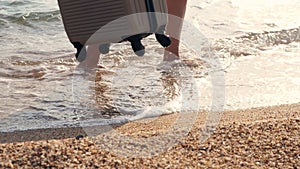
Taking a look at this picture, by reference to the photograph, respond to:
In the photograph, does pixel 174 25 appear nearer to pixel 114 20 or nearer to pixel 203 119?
pixel 203 119

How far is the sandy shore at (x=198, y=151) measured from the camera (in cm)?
204

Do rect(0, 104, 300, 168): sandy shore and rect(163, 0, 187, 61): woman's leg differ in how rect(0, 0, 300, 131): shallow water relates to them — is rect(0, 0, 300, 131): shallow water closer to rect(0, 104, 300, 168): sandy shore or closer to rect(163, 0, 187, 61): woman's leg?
rect(163, 0, 187, 61): woman's leg

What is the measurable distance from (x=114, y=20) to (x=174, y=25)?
113 cm

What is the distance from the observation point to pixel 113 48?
13.6ft

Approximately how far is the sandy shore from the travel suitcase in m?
0.41

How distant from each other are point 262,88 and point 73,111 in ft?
3.30

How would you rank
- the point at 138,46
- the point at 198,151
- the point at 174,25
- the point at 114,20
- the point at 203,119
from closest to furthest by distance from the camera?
1. the point at 198,151
2. the point at 114,20
3. the point at 138,46
4. the point at 203,119
5. the point at 174,25

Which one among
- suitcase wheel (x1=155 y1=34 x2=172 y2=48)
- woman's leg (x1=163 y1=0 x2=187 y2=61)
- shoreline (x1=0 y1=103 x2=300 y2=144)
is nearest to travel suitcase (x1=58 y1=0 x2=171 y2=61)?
suitcase wheel (x1=155 y1=34 x2=172 y2=48)

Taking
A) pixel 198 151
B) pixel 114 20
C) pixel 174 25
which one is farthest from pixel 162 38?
pixel 174 25

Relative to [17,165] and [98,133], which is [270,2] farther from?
[17,165]

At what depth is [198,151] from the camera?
84.8 inches

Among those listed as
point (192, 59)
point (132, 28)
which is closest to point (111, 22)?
point (132, 28)

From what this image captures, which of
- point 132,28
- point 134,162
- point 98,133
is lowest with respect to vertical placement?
point 98,133

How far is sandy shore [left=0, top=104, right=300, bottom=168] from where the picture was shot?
6.68ft
